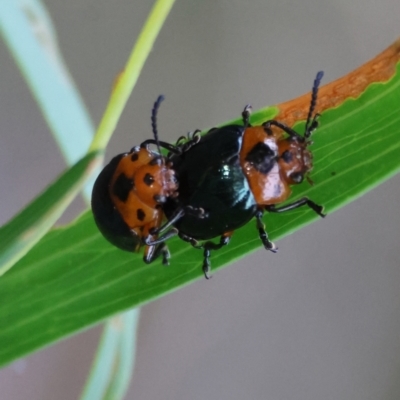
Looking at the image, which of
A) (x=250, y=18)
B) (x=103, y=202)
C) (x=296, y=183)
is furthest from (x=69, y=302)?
(x=250, y=18)

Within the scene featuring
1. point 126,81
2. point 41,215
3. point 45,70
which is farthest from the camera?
point 45,70

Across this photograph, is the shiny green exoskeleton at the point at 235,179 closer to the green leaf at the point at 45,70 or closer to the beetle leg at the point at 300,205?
the beetle leg at the point at 300,205

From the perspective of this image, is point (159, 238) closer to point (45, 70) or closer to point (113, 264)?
point (113, 264)

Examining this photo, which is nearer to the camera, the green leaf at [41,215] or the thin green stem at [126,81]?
the green leaf at [41,215]

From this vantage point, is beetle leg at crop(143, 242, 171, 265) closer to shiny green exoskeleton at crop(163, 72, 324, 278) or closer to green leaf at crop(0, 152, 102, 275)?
shiny green exoskeleton at crop(163, 72, 324, 278)

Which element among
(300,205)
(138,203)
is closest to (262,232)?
(300,205)

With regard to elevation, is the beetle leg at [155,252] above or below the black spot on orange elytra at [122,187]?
below

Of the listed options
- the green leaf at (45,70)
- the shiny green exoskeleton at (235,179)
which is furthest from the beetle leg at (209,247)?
the green leaf at (45,70)
